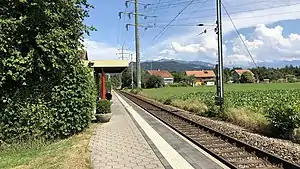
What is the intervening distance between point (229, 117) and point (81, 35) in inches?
320

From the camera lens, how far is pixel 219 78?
17.8 metres

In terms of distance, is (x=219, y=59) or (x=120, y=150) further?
(x=219, y=59)

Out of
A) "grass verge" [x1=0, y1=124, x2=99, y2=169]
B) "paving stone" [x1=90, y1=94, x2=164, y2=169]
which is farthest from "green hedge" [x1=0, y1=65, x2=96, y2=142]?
"paving stone" [x1=90, y1=94, x2=164, y2=169]

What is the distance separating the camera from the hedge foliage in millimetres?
10711

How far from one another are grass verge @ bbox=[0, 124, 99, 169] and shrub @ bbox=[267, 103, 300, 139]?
6286 millimetres

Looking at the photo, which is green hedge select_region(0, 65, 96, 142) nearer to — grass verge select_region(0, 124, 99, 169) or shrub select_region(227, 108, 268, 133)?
grass verge select_region(0, 124, 99, 169)

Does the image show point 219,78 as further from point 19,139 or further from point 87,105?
point 19,139

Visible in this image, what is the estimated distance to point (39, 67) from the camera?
435 inches

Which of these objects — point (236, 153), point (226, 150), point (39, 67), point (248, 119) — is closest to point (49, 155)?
point (39, 67)

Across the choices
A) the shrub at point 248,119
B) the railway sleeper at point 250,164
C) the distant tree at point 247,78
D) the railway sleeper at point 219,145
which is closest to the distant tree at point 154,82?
the distant tree at point 247,78

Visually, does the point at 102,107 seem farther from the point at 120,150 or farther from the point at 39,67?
the point at 120,150

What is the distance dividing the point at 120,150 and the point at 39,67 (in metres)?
3.97

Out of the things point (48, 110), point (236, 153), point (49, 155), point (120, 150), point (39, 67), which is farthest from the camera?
point (48, 110)

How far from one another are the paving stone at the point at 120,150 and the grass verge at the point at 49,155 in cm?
28
